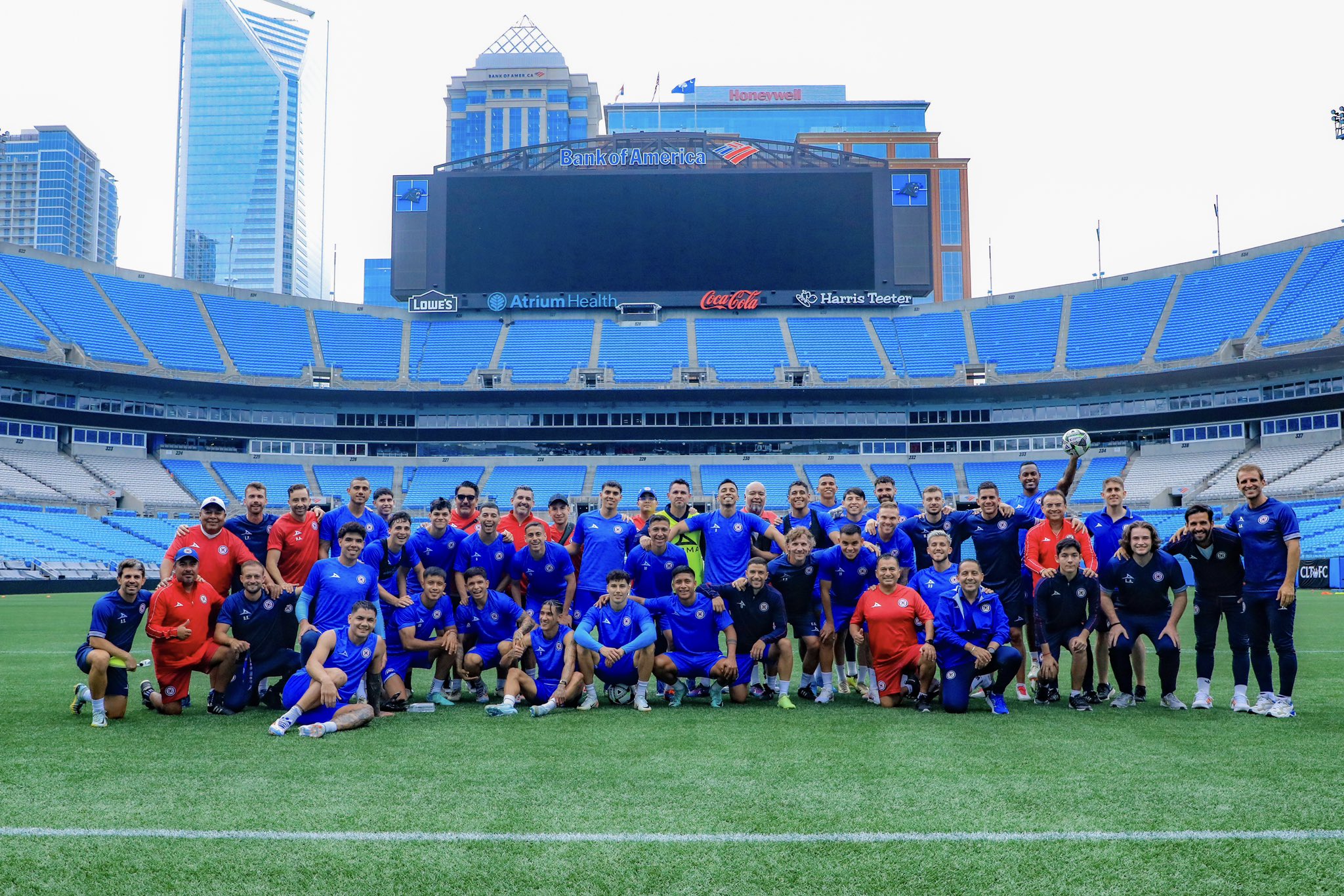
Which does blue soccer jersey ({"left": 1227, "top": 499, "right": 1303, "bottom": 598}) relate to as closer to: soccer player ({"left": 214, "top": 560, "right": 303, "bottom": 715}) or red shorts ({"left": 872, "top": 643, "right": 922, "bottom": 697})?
red shorts ({"left": 872, "top": 643, "right": 922, "bottom": 697})

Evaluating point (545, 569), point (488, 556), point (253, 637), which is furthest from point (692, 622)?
point (253, 637)

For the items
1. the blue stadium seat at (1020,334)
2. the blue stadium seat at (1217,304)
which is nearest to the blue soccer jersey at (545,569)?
the blue stadium seat at (1020,334)

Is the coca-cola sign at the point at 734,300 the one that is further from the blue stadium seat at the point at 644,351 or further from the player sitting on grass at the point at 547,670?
the player sitting on grass at the point at 547,670

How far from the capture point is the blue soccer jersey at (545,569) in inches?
412

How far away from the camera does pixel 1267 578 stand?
29.8 feet


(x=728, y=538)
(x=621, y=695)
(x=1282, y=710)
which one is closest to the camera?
(x=1282, y=710)

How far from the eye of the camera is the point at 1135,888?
4.19 meters

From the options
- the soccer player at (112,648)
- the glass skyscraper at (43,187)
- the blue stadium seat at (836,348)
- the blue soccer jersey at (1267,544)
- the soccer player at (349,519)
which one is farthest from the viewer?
the glass skyscraper at (43,187)

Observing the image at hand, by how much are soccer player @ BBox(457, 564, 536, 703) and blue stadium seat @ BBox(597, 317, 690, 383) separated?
135 feet

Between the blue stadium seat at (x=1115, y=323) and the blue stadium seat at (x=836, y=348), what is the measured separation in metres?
9.62

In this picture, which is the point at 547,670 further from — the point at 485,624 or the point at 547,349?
the point at 547,349

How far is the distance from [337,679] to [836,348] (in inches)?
1818

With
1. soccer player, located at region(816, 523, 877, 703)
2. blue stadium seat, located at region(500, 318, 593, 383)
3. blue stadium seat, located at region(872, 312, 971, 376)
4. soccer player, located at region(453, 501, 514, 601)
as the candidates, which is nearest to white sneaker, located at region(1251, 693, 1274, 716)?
soccer player, located at region(816, 523, 877, 703)

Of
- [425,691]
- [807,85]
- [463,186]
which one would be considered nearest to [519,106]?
[807,85]
